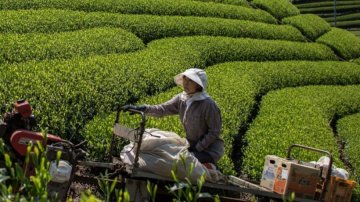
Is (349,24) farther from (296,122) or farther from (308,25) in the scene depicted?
(296,122)

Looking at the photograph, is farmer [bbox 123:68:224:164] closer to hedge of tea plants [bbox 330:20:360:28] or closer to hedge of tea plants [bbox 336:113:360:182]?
hedge of tea plants [bbox 336:113:360:182]

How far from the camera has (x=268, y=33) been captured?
78.5ft

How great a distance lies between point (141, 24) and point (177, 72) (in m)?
4.52

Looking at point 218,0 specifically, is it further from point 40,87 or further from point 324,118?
point 40,87

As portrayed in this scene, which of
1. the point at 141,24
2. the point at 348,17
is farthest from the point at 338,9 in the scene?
the point at 141,24

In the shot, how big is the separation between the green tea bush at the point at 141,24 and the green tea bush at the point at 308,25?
3.09 meters

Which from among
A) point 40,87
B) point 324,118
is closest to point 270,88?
point 324,118

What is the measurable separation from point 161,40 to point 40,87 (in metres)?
8.53

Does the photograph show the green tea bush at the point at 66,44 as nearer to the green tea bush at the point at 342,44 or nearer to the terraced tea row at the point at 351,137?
the terraced tea row at the point at 351,137

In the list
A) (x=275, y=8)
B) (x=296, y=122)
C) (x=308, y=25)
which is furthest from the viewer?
(x=275, y=8)

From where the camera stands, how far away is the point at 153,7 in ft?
70.1

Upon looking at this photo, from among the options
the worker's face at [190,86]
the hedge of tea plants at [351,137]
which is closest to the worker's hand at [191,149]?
the worker's face at [190,86]

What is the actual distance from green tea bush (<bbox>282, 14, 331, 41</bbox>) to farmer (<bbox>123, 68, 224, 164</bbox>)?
856 inches

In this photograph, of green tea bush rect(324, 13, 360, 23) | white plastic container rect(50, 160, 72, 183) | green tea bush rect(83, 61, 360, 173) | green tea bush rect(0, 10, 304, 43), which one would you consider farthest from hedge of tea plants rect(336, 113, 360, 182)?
green tea bush rect(324, 13, 360, 23)
